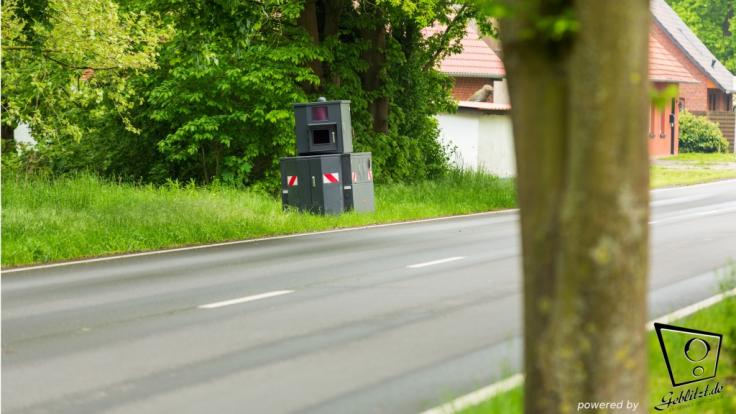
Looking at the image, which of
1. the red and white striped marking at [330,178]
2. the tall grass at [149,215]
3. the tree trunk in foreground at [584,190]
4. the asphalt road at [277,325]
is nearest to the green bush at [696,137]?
the tall grass at [149,215]

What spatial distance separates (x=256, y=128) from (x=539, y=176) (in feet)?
91.2

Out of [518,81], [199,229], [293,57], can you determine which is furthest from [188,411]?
[293,57]

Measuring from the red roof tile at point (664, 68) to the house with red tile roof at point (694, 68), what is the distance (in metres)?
4.77

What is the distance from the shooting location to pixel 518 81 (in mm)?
4328

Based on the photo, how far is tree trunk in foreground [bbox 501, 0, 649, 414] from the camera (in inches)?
162

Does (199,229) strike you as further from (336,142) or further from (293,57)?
(293,57)

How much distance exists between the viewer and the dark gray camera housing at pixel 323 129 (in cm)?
2534

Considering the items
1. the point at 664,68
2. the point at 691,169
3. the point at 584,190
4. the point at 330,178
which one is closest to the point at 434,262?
the point at 330,178

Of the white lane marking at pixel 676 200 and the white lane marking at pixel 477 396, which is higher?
the white lane marking at pixel 477 396

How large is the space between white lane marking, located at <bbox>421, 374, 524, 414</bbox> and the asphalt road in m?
0.22

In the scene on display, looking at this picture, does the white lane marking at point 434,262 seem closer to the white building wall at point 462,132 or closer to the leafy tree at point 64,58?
the leafy tree at point 64,58

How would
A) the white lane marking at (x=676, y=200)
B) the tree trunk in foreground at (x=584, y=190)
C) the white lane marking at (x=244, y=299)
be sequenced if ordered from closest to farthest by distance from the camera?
the tree trunk in foreground at (x=584, y=190) < the white lane marking at (x=244, y=299) < the white lane marking at (x=676, y=200)

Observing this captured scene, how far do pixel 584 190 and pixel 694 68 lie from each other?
7578 cm

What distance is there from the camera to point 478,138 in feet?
150
